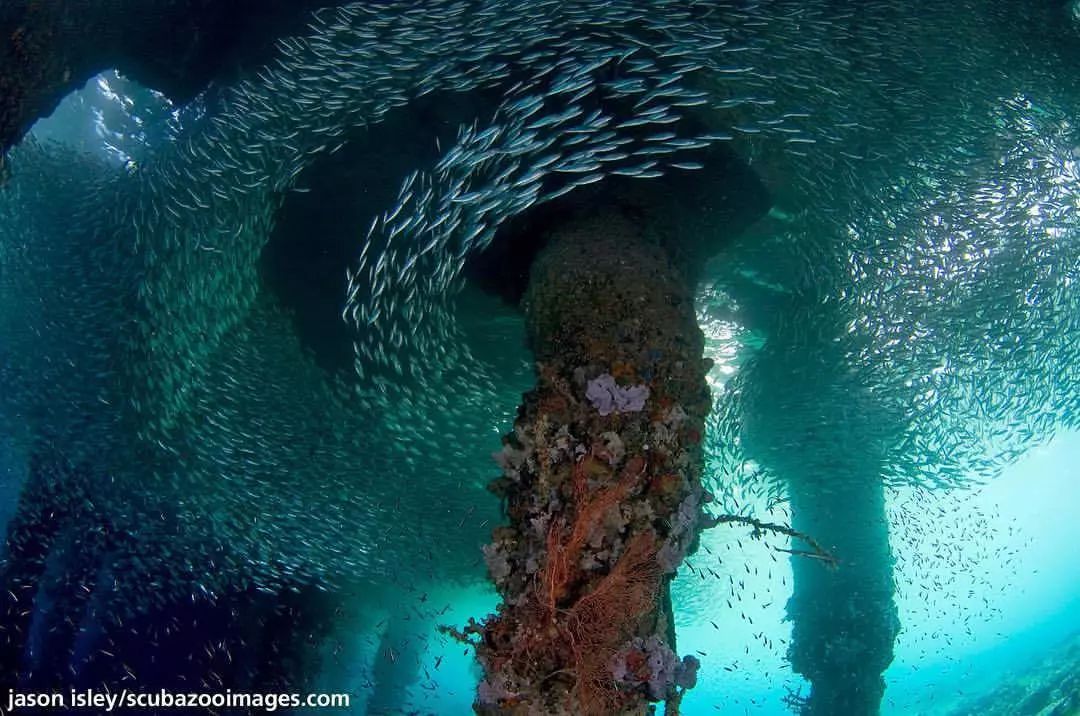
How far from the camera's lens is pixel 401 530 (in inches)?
682

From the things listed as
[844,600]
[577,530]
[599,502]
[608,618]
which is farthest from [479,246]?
[844,600]

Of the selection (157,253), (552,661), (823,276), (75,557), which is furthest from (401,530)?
(552,661)

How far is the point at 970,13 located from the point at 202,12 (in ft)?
33.8

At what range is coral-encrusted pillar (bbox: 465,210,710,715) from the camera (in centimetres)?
351

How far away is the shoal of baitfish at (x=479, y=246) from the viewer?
696cm

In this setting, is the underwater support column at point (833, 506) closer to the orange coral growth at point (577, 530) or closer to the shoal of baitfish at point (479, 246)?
the shoal of baitfish at point (479, 246)

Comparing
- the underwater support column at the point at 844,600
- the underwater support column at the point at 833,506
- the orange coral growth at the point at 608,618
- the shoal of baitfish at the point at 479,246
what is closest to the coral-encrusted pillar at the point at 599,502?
the orange coral growth at the point at 608,618

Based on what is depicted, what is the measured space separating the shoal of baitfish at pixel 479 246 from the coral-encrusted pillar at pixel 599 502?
Result: 62.9 inches

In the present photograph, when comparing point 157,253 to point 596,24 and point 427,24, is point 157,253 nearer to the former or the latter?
point 427,24

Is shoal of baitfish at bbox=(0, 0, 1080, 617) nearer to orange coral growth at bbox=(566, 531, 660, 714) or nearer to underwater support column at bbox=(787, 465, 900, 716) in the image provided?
underwater support column at bbox=(787, 465, 900, 716)

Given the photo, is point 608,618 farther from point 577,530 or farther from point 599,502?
point 599,502

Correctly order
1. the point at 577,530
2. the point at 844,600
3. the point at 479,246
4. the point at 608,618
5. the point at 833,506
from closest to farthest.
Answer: the point at 608,618 < the point at 577,530 < the point at 479,246 < the point at 844,600 < the point at 833,506

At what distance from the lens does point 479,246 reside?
26.9 feet

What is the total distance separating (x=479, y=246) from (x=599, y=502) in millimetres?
5218
